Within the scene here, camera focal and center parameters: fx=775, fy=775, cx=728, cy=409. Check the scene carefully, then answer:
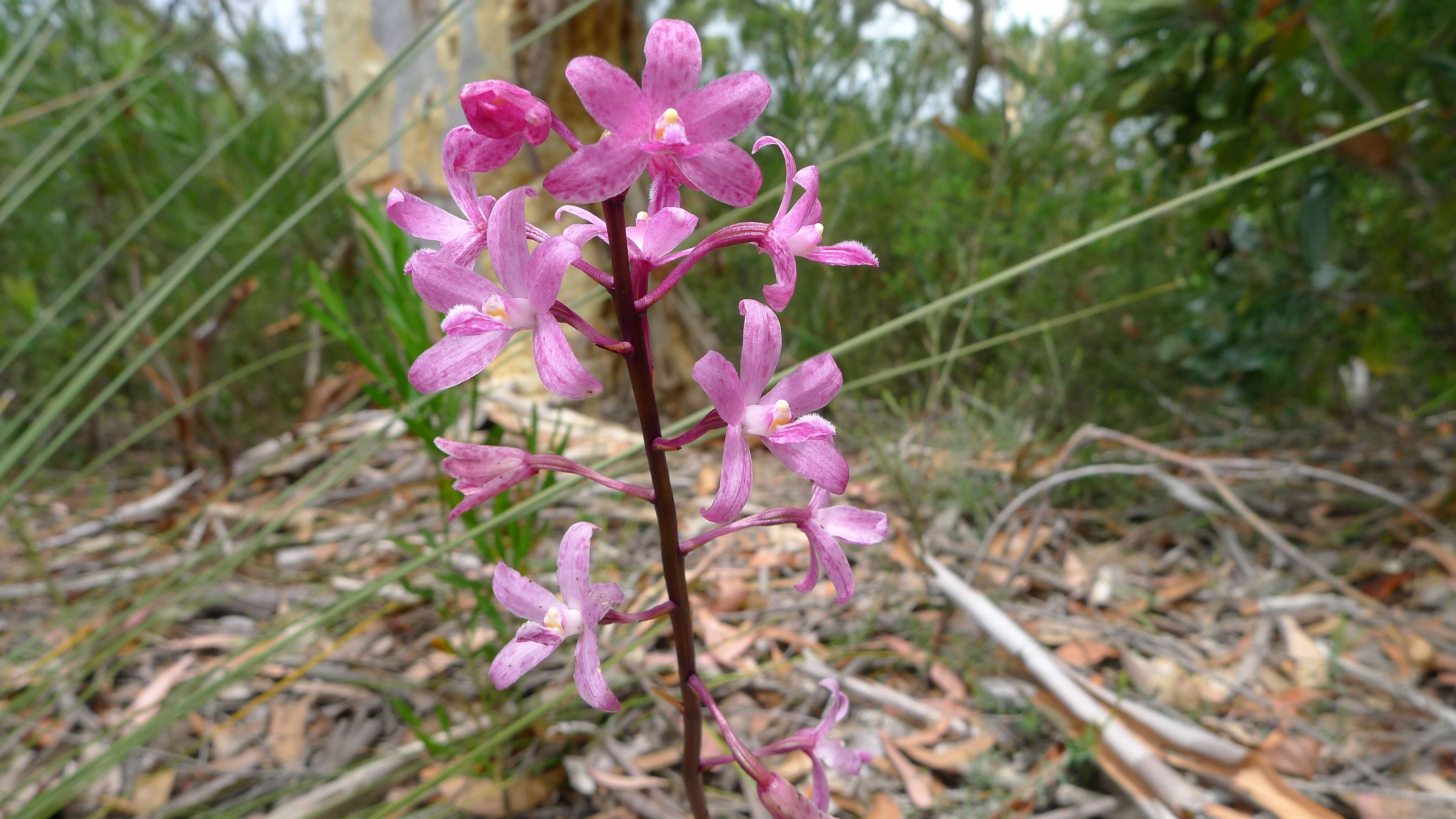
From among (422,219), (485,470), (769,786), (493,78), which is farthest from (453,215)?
(493,78)

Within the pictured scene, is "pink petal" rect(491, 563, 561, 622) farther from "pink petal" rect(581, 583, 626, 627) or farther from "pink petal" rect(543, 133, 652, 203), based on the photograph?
"pink petal" rect(543, 133, 652, 203)

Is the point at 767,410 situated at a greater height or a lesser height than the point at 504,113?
lesser

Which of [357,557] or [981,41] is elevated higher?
[981,41]

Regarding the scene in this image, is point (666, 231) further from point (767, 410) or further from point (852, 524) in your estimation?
point (852, 524)

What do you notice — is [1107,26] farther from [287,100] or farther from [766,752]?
[287,100]

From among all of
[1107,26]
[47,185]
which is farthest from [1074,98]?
[47,185]

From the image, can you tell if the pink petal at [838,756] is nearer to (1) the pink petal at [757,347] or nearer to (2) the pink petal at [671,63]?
(1) the pink petal at [757,347]
